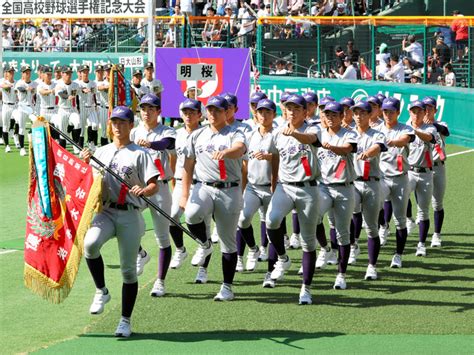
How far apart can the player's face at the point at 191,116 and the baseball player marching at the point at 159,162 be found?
0.23 metres

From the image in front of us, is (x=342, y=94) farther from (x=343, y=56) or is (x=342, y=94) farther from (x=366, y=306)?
(x=366, y=306)

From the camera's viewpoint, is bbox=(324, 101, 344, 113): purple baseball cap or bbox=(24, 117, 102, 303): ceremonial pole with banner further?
bbox=(324, 101, 344, 113): purple baseball cap

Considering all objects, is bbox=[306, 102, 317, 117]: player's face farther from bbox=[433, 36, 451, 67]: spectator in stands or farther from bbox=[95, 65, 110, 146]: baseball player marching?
bbox=[433, 36, 451, 67]: spectator in stands

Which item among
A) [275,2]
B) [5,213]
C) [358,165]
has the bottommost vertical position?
[5,213]

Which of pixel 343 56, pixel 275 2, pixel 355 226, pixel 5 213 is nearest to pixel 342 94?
pixel 343 56

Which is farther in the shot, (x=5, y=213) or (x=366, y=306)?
(x=5, y=213)

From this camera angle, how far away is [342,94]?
92.3 feet

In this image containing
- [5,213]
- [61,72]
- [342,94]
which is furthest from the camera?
[342,94]

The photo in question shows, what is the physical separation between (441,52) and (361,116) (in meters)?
13.9

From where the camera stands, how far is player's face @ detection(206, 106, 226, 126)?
11586 millimetres

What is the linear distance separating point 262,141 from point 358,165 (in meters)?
1.47

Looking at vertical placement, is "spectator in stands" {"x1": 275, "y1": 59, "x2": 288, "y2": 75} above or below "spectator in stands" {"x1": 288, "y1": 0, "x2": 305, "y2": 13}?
below

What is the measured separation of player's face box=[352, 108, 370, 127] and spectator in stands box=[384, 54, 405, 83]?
1454 cm

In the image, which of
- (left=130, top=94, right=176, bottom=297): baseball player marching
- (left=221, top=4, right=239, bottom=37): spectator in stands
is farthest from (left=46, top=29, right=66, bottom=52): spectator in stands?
(left=130, top=94, right=176, bottom=297): baseball player marching
